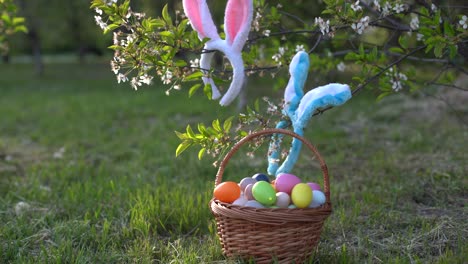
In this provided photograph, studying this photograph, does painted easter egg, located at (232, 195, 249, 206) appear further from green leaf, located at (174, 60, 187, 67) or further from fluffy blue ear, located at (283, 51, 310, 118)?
green leaf, located at (174, 60, 187, 67)

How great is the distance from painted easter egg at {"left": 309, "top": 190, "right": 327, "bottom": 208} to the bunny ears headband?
0.71 meters

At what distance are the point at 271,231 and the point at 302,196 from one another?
22 centimetres

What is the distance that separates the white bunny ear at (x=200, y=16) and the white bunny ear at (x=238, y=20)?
0.30 ft

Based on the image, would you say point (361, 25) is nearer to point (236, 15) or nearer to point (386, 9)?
point (386, 9)

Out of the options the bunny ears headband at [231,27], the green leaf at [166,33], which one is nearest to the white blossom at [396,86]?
the bunny ears headband at [231,27]

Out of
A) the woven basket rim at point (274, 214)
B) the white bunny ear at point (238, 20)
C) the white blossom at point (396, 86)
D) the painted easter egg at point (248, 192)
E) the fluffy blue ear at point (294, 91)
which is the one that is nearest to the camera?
the woven basket rim at point (274, 214)

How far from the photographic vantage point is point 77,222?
136 inches

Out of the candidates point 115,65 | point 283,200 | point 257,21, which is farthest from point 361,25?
point 115,65

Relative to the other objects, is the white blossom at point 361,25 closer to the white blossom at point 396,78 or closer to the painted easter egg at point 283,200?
the white blossom at point 396,78

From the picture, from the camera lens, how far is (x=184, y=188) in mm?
4270

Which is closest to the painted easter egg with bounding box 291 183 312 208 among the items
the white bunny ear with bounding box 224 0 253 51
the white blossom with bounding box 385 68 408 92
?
the white bunny ear with bounding box 224 0 253 51

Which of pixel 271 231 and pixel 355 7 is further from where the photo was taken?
pixel 355 7

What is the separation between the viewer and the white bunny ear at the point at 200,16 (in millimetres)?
2969

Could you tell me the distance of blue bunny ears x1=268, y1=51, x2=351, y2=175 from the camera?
2.85 meters
